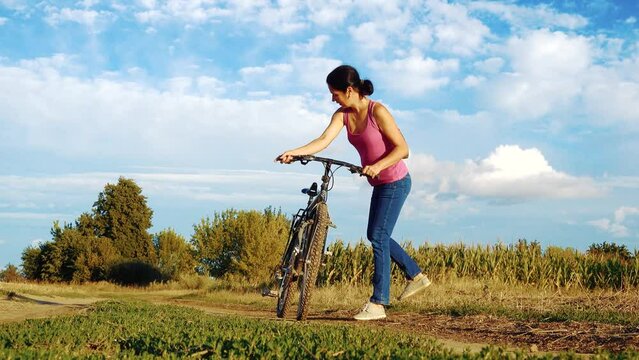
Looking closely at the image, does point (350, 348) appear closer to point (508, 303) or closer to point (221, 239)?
point (508, 303)

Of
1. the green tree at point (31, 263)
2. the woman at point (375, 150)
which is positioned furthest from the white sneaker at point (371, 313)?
the green tree at point (31, 263)

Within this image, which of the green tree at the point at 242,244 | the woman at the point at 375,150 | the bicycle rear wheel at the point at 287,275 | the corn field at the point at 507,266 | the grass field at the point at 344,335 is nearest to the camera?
the grass field at the point at 344,335

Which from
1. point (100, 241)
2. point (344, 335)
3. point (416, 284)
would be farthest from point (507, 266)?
point (100, 241)

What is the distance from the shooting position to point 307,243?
26.9ft

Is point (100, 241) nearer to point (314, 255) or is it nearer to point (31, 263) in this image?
point (31, 263)

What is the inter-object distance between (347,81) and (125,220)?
3249cm

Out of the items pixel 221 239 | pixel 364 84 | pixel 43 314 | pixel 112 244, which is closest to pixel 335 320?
pixel 364 84

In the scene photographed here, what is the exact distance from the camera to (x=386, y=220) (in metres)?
8.25

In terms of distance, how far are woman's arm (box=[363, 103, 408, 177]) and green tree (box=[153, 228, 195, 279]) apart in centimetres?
2649

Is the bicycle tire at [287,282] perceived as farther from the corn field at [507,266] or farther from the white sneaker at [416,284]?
the corn field at [507,266]

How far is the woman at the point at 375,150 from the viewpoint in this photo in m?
8.08

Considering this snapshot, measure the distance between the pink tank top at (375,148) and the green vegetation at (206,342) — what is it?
8.11 ft

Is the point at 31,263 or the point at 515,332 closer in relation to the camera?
the point at 515,332

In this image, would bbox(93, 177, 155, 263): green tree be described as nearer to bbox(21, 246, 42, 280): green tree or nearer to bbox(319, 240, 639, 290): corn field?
bbox(21, 246, 42, 280): green tree
